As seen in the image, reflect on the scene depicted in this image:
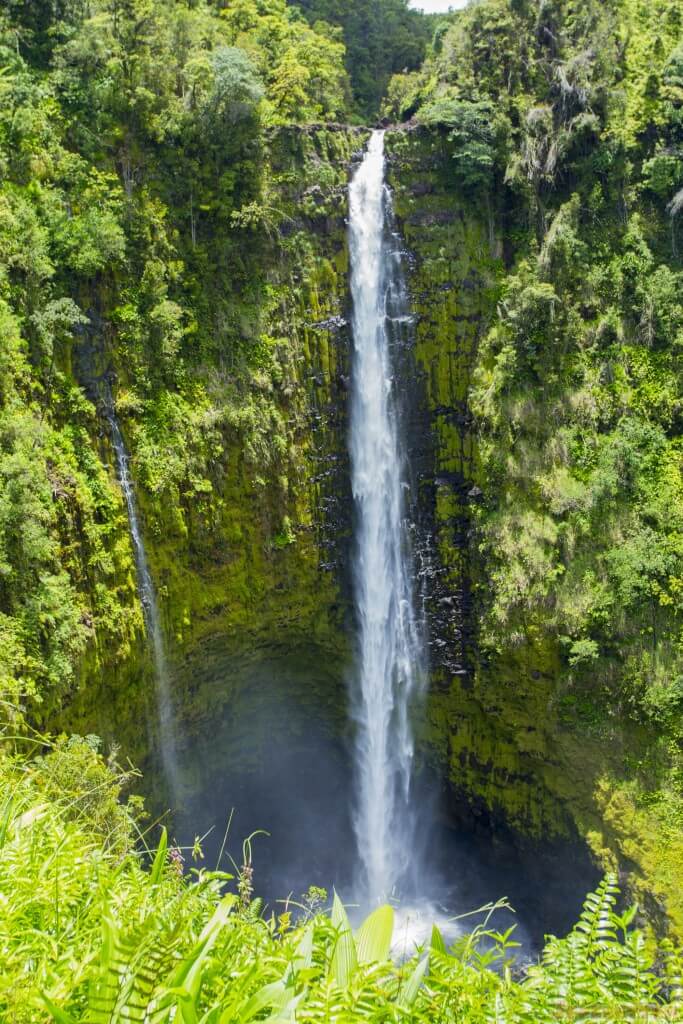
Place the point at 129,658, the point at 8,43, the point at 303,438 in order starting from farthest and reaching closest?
the point at 303,438 → the point at 8,43 → the point at 129,658

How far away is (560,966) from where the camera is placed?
261 cm

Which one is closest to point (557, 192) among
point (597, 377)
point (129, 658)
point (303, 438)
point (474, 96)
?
point (474, 96)

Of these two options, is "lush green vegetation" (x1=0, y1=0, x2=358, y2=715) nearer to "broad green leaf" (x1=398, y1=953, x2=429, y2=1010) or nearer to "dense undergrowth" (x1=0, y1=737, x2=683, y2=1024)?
"dense undergrowth" (x1=0, y1=737, x2=683, y2=1024)

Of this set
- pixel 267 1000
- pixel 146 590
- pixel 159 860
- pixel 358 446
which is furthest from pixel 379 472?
pixel 267 1000

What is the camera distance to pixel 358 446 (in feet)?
61.7

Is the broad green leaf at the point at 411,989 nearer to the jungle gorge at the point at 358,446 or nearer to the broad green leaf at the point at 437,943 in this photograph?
the broad green leaf at the point at 437,943

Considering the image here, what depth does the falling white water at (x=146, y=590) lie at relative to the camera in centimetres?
1512

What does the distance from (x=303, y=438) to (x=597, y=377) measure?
7177 mm

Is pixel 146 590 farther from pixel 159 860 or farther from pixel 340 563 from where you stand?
pixel 159 860

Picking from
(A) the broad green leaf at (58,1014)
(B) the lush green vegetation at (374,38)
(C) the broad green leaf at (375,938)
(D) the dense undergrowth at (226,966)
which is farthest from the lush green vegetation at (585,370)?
(A) the broad green leaf at (58,1014)

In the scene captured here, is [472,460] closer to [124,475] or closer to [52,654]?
[124,475]

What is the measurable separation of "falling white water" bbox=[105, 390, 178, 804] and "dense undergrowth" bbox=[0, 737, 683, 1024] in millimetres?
12588

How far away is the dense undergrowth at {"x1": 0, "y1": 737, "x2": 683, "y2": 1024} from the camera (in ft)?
6.34

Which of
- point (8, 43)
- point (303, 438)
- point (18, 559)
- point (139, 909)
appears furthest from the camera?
point (303, 438)
